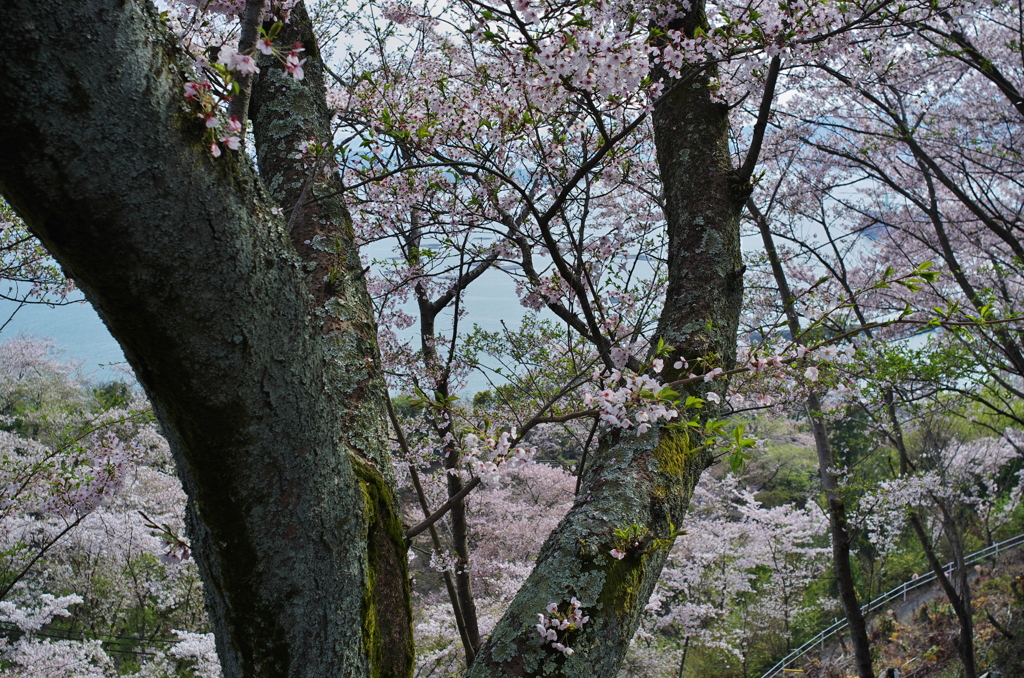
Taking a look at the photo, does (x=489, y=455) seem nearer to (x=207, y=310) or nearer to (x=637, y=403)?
(x=637, y=403)

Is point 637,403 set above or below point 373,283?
below

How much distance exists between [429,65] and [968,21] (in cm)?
597

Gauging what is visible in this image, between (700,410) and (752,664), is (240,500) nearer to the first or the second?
(700,410)

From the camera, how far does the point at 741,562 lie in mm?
10688

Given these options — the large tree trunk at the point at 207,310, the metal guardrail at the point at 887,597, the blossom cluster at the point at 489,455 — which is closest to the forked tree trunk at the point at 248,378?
the large tree trunk at the point at 207,310

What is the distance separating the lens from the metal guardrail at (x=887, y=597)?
10.4 m

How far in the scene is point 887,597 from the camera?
1209cm

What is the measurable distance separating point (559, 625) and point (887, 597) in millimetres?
14225

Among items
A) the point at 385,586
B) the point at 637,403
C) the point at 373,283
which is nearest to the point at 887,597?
the point at 373,283

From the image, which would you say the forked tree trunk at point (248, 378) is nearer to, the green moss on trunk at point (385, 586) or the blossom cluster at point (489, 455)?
the green moss on trunk at point (385, 586)

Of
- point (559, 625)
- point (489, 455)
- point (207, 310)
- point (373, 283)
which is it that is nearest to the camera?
point (207, 310)

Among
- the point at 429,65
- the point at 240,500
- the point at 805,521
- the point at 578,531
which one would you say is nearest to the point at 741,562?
the point at 805,521

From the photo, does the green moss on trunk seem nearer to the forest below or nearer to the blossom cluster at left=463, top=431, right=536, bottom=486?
the forest below

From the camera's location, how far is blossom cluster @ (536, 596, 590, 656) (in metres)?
1.18
